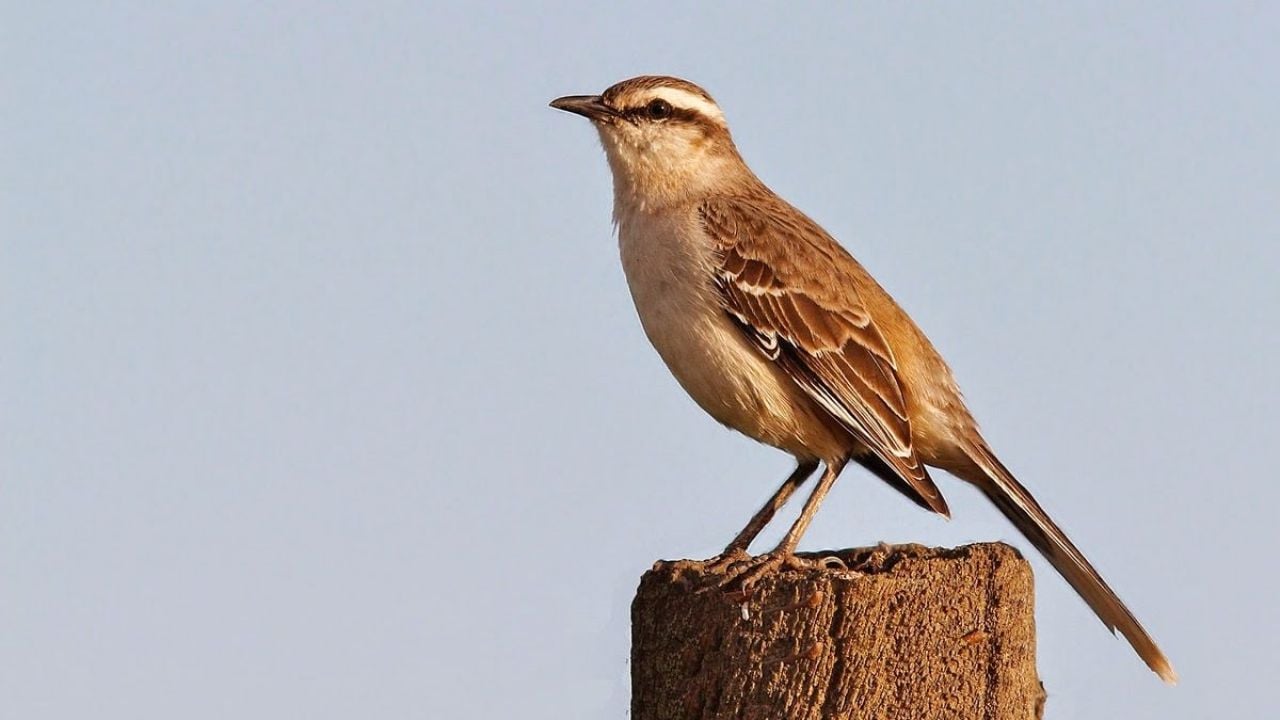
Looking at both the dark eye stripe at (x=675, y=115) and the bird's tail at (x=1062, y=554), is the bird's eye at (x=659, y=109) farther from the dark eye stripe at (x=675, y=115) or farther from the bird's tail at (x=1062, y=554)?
the bird's tail at (x=1062, y=554)

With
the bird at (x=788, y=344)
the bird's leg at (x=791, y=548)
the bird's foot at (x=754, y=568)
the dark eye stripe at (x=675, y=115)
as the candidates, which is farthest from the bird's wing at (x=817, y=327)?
the bird's foot at (x=754, y=568)

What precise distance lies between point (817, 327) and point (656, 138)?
1.55m

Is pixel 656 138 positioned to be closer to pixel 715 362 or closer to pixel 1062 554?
pixel 715 362

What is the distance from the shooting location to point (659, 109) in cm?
996

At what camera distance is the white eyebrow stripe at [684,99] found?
997 centimetres

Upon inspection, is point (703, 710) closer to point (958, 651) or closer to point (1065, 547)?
point (958, 651)

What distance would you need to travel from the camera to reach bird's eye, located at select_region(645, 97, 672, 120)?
32.6 feet

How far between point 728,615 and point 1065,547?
299 centimetres

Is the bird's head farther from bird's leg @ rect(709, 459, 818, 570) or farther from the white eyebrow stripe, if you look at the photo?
bird's leg @ rect(709, 459, 818, 570)

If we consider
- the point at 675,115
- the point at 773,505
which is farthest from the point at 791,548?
the point at 675,115

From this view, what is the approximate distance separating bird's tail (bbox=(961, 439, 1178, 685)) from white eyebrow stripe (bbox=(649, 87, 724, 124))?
2.62 metres

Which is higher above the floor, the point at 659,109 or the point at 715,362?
the point at 659,109

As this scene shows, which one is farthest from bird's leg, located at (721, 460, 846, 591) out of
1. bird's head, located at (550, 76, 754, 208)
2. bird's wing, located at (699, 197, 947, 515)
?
bird's head, located at (550, 76, 754, 208)

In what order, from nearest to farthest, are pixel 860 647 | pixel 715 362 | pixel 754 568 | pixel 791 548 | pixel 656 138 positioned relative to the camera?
pixel 860 647
pixel 754 568
pixel 791 548
pixel 715 362
pixel 656 138
